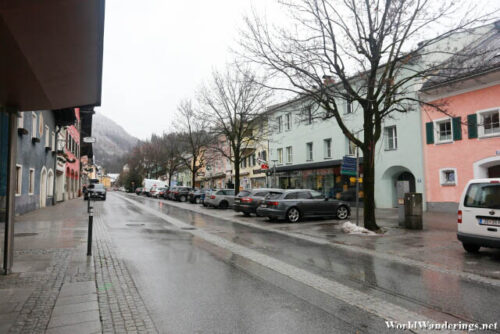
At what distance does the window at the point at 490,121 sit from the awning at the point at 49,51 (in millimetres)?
19112

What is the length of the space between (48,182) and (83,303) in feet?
83.0

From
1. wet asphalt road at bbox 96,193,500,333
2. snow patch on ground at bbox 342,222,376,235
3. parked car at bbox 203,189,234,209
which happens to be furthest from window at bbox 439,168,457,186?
wet asphalt road at bbox 96,193,500,333

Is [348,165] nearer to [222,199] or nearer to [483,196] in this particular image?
[483,196]

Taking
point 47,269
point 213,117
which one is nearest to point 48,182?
point 213,117

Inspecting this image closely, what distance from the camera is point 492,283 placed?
19.6 ft

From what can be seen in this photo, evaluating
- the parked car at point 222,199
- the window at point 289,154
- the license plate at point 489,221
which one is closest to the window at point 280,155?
the window at point 289,154

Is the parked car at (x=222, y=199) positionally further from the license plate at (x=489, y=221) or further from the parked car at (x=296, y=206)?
the license plate at (x=489, y=221)

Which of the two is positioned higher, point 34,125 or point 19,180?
point 34,125

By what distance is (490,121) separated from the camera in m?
18.4

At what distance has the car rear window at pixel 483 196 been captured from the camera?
787cm

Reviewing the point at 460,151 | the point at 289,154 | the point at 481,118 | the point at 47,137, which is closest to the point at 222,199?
the point at 289,154

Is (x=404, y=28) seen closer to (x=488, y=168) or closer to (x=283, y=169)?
(x=488, y=168)

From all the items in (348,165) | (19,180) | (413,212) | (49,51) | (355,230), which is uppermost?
(49,51)

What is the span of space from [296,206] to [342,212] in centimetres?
279
